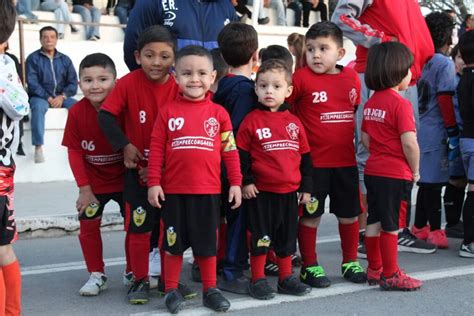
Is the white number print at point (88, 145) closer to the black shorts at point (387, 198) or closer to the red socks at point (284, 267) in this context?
the red socks at point (284, 267)

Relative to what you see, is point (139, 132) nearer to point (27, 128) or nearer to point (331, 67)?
point (331, 67)

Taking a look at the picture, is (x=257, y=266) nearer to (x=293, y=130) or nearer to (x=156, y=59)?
(x=293, y=130)

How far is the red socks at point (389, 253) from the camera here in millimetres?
5219

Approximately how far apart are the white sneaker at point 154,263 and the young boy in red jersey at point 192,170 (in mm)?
543

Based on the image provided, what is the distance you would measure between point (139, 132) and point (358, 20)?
2.22 meters

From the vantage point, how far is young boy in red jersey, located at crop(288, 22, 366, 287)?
5305mm

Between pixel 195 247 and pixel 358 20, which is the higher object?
pixel 358 20

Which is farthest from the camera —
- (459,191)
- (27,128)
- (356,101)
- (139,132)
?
(27,128)

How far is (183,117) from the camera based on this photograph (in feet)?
15.4

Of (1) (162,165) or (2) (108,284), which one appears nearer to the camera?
(1) (162,165)

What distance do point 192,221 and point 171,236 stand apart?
0.53 ft

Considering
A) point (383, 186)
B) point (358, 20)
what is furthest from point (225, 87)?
point (358, 20)

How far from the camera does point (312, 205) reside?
5301 millimetres

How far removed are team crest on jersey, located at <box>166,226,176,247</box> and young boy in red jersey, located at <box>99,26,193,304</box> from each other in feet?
1.05
